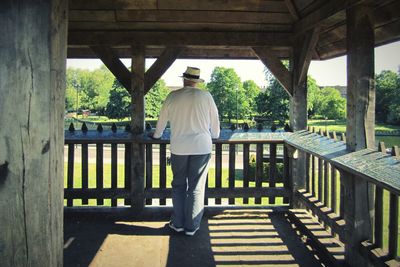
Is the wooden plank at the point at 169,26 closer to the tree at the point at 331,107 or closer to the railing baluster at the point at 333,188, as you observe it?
the railing baluster at the point at 333,188

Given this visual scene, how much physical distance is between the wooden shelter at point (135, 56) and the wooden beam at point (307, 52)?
16 millimetres

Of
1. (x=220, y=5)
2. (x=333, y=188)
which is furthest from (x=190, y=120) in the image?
(x=333, y=188)

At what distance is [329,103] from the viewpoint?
209 ft

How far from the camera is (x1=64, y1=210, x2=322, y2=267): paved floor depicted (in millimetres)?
3773

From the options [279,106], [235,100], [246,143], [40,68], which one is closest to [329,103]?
[235,100]

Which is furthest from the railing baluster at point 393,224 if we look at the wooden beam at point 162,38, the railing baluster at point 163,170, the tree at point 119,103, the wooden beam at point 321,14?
the tree at point 119,103

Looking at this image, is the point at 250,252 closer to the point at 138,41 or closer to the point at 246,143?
the point at 246,143

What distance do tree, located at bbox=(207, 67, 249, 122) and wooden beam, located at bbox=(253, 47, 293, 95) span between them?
39.8 m

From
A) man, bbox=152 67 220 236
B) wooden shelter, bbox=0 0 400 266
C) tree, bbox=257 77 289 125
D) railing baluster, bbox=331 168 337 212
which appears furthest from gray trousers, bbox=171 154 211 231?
tree, bbox=257 77 289 125

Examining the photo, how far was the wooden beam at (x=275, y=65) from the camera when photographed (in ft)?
17.4

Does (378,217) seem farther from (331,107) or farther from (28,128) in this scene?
(331,107)

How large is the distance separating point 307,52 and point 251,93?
171ft

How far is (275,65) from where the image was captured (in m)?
5.39

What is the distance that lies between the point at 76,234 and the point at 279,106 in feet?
113
